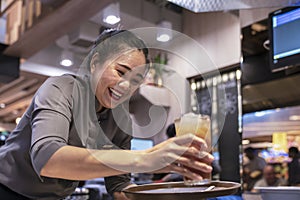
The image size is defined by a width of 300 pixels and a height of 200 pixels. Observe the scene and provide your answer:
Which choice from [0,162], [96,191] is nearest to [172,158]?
[0,162]

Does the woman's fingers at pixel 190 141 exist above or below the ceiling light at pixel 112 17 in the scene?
below

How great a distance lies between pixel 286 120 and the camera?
2.65m

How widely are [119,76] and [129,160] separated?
1.08ft

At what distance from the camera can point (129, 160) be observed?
2.43 feet

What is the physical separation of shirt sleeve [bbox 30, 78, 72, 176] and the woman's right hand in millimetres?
244

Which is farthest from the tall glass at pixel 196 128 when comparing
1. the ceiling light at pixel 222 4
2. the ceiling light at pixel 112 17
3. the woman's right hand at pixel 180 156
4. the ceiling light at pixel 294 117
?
the ceiling light at pixel 294 117

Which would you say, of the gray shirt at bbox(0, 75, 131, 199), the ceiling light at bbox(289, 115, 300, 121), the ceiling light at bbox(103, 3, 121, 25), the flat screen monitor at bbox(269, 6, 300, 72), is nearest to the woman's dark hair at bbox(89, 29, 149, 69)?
the gray shirt at bbox(0, 75, 131, 199)

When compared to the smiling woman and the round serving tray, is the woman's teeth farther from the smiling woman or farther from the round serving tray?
the round serving tray

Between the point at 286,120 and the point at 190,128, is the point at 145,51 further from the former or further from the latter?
the point at 286,120

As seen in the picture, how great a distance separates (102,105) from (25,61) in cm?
390

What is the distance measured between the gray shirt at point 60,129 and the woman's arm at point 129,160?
8 cm

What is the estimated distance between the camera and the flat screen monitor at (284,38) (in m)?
2.07

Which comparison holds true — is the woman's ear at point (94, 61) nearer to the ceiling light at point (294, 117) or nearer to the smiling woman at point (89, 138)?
the smiling woman at point (89, 138)

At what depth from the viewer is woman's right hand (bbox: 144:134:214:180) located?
686 millimetres
